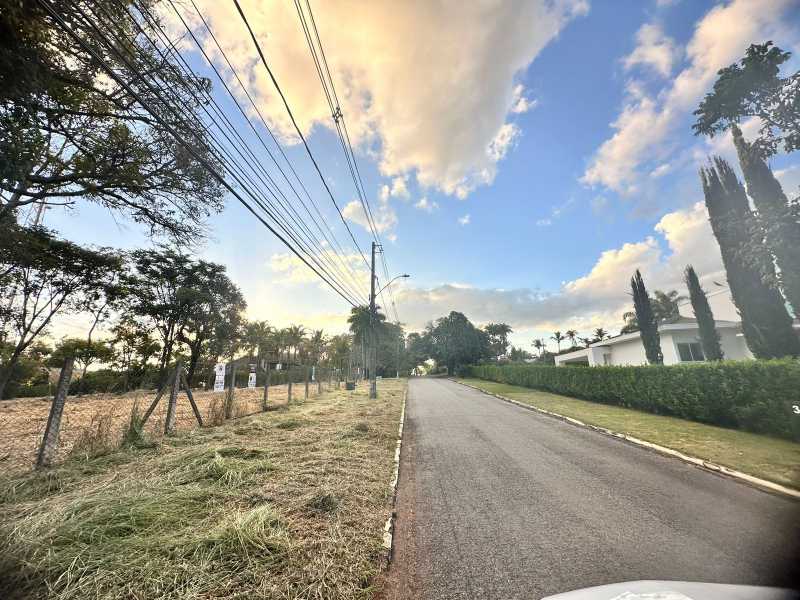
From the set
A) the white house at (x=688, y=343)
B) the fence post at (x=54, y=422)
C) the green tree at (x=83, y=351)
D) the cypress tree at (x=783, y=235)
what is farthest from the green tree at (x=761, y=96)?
the green tree at (x=83, y=351)

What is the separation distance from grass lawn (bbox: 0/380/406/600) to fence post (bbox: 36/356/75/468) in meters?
0.36

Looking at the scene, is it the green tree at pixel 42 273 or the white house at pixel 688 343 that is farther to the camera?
the white house at pixel 688 343

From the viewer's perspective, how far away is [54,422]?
500 cm

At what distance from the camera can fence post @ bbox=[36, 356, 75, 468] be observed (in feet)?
16.0

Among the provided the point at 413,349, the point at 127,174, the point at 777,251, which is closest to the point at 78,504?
the point at 127,174

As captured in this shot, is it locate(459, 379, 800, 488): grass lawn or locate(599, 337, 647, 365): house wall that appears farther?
locate(599, 337, 647, 365): house wall

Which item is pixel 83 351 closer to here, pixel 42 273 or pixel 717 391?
pixel 42 273

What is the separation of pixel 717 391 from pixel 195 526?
13.4 meters

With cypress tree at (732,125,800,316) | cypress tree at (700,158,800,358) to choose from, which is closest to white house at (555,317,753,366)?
cypress tree at (700,158,800,358)

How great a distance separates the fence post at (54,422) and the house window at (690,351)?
106 ft

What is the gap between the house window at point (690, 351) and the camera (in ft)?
73.8

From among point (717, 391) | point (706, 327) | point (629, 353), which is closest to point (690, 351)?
point (706, 327)

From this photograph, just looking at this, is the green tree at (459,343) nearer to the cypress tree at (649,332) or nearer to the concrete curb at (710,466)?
the cypress tree at (649,332)

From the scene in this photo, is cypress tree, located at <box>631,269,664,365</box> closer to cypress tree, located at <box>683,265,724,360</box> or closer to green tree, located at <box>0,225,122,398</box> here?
cypress tree, located at <box>683,265,724,360</box>
